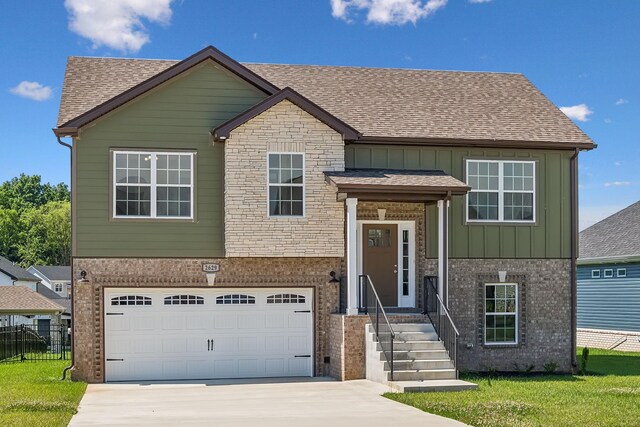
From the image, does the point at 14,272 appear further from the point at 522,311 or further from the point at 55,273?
the point at 522,311

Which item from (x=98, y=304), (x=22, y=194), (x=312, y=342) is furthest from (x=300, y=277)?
(x=22, y=194)

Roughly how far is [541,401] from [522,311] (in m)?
6.64

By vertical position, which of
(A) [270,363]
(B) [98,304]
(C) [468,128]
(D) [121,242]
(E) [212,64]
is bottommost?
(A) [270,363]

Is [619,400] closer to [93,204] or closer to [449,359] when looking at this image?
[449,359]

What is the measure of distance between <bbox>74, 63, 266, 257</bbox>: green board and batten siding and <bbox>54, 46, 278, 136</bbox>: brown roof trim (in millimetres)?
183

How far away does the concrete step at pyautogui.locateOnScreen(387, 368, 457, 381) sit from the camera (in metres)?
17.4

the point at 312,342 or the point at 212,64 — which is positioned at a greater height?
the point at 212,64

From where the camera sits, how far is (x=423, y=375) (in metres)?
17.5

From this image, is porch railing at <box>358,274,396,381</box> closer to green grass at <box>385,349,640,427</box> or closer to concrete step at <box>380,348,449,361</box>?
concrete step at <box>380,348,449,361</box>

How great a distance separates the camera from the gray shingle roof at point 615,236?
103ft

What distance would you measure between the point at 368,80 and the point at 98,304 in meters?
9.27

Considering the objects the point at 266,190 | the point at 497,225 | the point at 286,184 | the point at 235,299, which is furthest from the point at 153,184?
the point at 497,225

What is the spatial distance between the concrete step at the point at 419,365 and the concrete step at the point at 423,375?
88mm

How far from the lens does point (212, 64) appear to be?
65.3 ft
